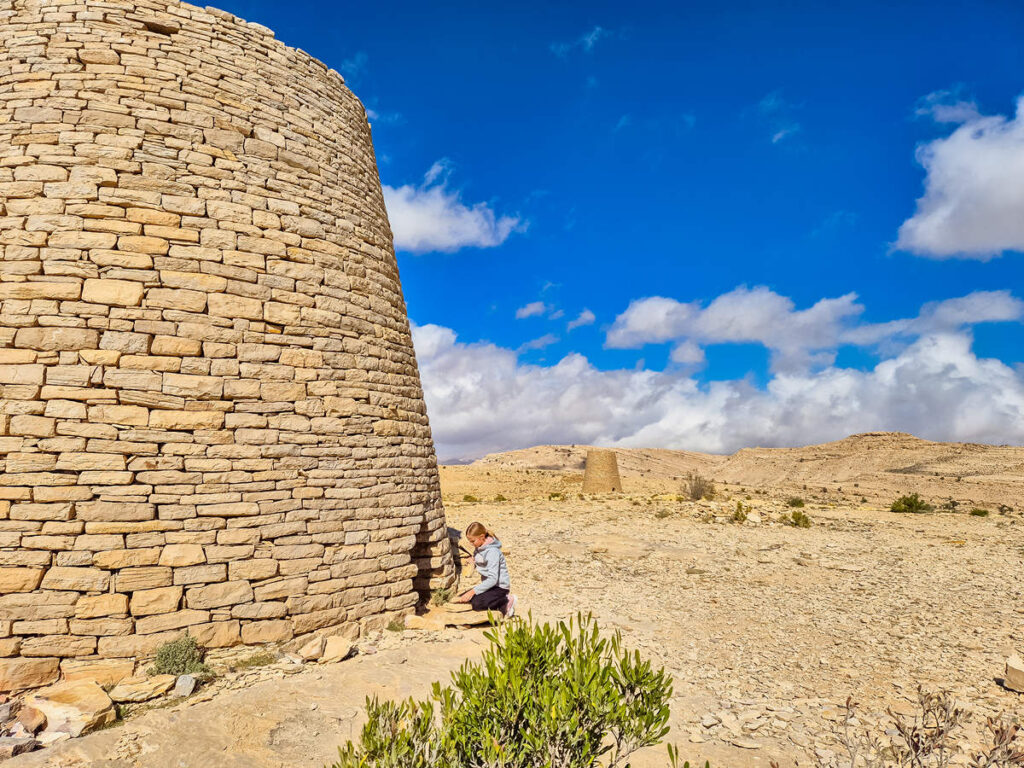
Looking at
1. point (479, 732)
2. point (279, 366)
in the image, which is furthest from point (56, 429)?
point (479, 732)

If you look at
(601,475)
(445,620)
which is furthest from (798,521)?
(445,620)

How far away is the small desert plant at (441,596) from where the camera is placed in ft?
23.1

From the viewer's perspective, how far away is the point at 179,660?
476 cm

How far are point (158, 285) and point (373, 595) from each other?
395cm

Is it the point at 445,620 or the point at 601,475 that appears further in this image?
the point at 601,475

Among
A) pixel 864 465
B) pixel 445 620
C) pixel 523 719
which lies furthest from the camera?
pixel 864 465

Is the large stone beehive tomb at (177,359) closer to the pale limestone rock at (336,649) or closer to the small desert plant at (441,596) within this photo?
the pale limestone rock at (336,649)

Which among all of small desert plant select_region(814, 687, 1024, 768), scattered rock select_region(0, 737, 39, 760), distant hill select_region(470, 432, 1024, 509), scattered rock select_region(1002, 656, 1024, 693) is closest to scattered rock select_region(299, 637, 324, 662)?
scattered rock select_region(0, 737, 39, 760)

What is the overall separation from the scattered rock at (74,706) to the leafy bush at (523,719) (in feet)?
7.65

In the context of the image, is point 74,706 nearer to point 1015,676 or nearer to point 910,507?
point 1015,676

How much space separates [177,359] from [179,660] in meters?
2.73

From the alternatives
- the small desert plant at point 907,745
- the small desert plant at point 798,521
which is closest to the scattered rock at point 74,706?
the small desert plant at point 907,745

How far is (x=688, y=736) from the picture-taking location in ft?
14.9

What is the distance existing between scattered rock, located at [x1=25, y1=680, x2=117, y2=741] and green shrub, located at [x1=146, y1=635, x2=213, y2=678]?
44 centimetres
